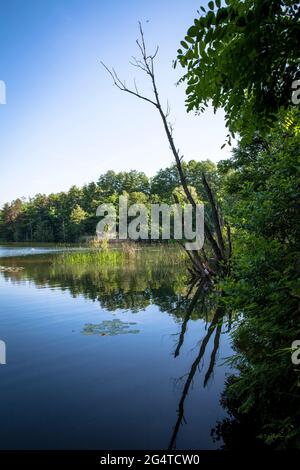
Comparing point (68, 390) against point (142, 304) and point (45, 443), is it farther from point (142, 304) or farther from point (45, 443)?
point (142, 304)

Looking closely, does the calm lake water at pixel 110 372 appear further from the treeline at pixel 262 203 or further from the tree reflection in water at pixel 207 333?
the treeline at pixel 262 203

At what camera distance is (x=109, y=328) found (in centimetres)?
823

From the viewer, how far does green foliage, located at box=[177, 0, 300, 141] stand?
138 cm

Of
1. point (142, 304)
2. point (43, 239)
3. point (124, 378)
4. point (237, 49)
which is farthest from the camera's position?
point (43, 239)

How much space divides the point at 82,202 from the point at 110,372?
231 feet

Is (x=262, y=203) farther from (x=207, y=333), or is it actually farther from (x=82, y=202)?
(x=82, y=202)

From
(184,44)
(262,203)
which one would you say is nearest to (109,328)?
(262,203)

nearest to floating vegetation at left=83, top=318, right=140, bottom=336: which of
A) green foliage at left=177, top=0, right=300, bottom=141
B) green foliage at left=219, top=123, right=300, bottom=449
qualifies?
green foliage at left=219, top=123, right=300, bottom=449

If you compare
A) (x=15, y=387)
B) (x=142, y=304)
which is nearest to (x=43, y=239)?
(x=142, y=304)

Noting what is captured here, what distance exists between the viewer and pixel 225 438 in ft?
12.3

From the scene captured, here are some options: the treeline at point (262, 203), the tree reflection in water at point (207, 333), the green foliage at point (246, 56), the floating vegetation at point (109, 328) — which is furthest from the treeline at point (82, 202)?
the green foliage at point (246, 56)

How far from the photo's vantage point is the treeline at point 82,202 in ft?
226

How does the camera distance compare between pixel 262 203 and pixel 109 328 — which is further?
pixel 109 328

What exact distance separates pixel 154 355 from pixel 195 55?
19.6 feet
